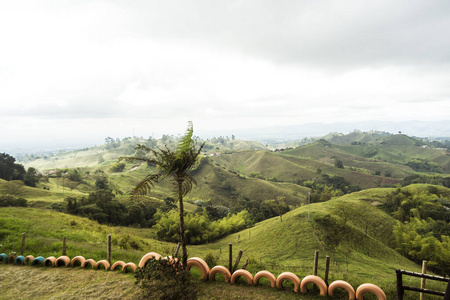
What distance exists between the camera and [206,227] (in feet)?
107

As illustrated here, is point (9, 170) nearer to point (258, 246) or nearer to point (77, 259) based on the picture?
point (77, 259)

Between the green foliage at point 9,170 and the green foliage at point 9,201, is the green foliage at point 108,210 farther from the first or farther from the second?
the green foliage at point 9,170

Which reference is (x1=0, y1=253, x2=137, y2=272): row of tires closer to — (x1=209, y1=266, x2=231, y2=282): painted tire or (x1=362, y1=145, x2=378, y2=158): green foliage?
(x1=209, y1=266, x2=231, y2=282): painted tire

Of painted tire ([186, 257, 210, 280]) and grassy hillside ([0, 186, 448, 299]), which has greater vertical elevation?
painted tire ([186, 257, 210, 280])

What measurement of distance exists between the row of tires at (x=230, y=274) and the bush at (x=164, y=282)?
579 mm

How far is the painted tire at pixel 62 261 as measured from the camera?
10742mm

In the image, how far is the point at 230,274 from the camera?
8898mm

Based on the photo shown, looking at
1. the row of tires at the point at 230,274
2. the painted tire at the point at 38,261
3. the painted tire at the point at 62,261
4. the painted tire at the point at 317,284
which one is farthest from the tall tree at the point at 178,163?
the painted tire at the point at 38,261

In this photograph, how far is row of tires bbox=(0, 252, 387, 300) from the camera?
7535mm

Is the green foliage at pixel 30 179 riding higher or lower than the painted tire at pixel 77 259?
lower

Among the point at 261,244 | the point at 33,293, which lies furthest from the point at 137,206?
the point at 33,293

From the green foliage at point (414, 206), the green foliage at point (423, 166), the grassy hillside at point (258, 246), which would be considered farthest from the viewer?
the green foliage at point (423, 166)

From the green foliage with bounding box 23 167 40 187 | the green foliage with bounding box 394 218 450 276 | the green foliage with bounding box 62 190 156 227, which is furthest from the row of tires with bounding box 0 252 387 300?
the green foliage with bounding box 23 167 40 187

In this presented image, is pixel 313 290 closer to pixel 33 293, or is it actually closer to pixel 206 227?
pixel 33 293
